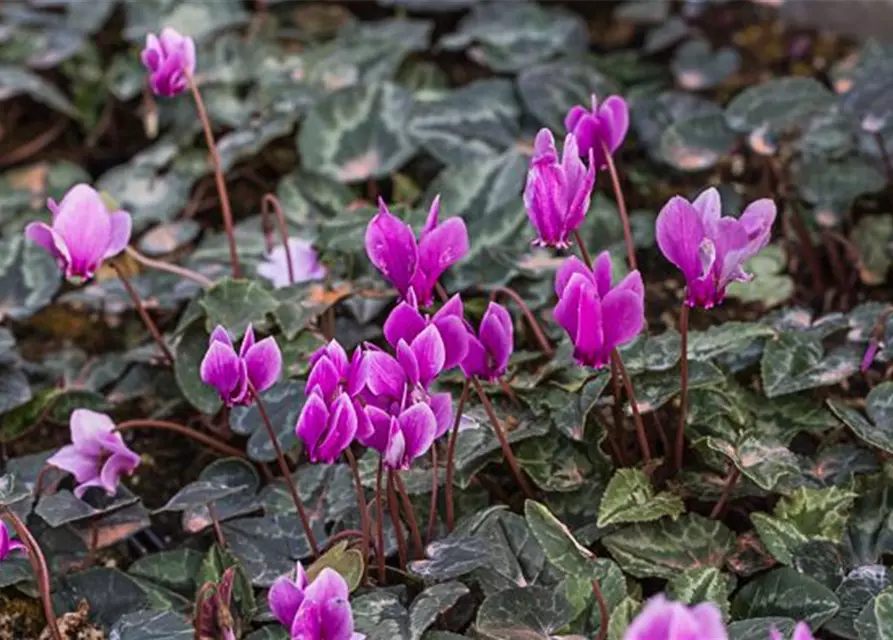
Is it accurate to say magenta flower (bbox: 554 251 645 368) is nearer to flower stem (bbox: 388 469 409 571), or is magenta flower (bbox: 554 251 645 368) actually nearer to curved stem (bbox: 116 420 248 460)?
flower stem (bbox: 388 469 409 571)

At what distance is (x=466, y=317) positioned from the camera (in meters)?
1.80

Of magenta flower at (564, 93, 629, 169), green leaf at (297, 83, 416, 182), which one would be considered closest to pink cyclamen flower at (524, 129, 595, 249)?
magenta flower at (564, 93, 629, 169)

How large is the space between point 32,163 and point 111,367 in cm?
77

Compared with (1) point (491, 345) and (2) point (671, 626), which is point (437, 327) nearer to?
(1) point (491, 345)

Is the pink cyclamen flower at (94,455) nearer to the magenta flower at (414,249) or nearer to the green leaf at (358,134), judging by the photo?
the magenta flower at (414,249)

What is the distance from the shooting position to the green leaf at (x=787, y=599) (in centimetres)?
131

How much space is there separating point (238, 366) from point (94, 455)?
35cm

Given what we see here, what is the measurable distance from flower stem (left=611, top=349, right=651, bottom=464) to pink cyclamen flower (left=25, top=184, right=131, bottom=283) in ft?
1.77

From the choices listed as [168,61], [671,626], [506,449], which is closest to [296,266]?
[168,61]

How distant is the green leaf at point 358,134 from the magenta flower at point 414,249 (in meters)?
0.83

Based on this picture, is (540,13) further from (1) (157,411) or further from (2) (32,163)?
(1) (157,411)

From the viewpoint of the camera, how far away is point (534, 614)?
1301 mm

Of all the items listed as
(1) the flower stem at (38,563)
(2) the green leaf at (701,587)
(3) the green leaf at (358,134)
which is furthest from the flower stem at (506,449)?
(3) the green leaf at (358,134)

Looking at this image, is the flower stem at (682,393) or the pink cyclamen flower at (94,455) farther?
the pink cyclamen flower at (94,455)
